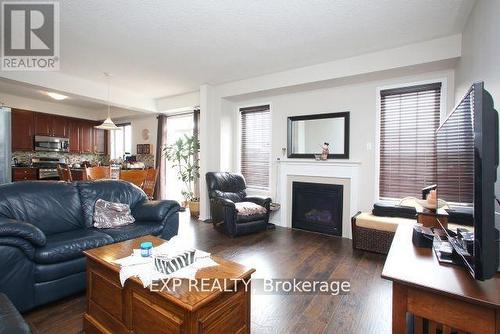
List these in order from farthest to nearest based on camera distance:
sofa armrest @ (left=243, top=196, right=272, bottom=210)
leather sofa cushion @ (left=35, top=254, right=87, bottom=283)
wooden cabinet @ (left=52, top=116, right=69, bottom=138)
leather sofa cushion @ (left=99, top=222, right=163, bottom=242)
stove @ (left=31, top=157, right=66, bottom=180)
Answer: wooden cabinet @ (left=52, top=116, right=69, bottom=138), stove @ (left=31, top=157, right=66, bottom=180), sofa armrest @ (left=243, top=196, right=272, bottom=210), leather sofa cushion @ (left=99, top=222, right=163, bottom=242), leather sofa cushion @ (left=35, top=254, right=87, bottom=283)

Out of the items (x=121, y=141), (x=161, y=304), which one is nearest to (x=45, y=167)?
(x=121, y=141)

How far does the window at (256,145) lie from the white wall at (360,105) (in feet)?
0.93

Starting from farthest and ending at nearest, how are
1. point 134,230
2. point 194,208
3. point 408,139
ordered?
point 194,208 → point 408,139 → point 134,230

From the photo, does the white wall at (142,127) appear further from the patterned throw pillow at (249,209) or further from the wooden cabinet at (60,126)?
the patterned throw pillow at (249,209)

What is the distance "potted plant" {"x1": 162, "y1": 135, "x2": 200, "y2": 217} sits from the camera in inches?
207

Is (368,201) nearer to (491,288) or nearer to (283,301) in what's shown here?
(283,301)

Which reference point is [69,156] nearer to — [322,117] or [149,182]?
[149,182]

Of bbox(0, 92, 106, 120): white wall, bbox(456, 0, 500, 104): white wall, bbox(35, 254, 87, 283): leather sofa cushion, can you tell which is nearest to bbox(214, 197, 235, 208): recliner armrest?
bbox(35, 254, 87, 283): leather sofa cushion

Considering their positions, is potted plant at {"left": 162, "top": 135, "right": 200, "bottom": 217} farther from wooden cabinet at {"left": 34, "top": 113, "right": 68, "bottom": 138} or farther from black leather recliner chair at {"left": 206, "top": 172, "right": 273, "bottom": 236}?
wooden cabinet at {"left": 34, "top": 113, "right": 68, "bottom": 138}

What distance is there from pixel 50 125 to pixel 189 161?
3647mm

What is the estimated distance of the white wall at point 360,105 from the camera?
135 inches

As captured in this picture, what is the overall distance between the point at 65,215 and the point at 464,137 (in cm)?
323

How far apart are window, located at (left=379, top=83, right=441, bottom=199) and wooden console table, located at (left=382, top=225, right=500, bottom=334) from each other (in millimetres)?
2669

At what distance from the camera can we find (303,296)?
2164 mm
